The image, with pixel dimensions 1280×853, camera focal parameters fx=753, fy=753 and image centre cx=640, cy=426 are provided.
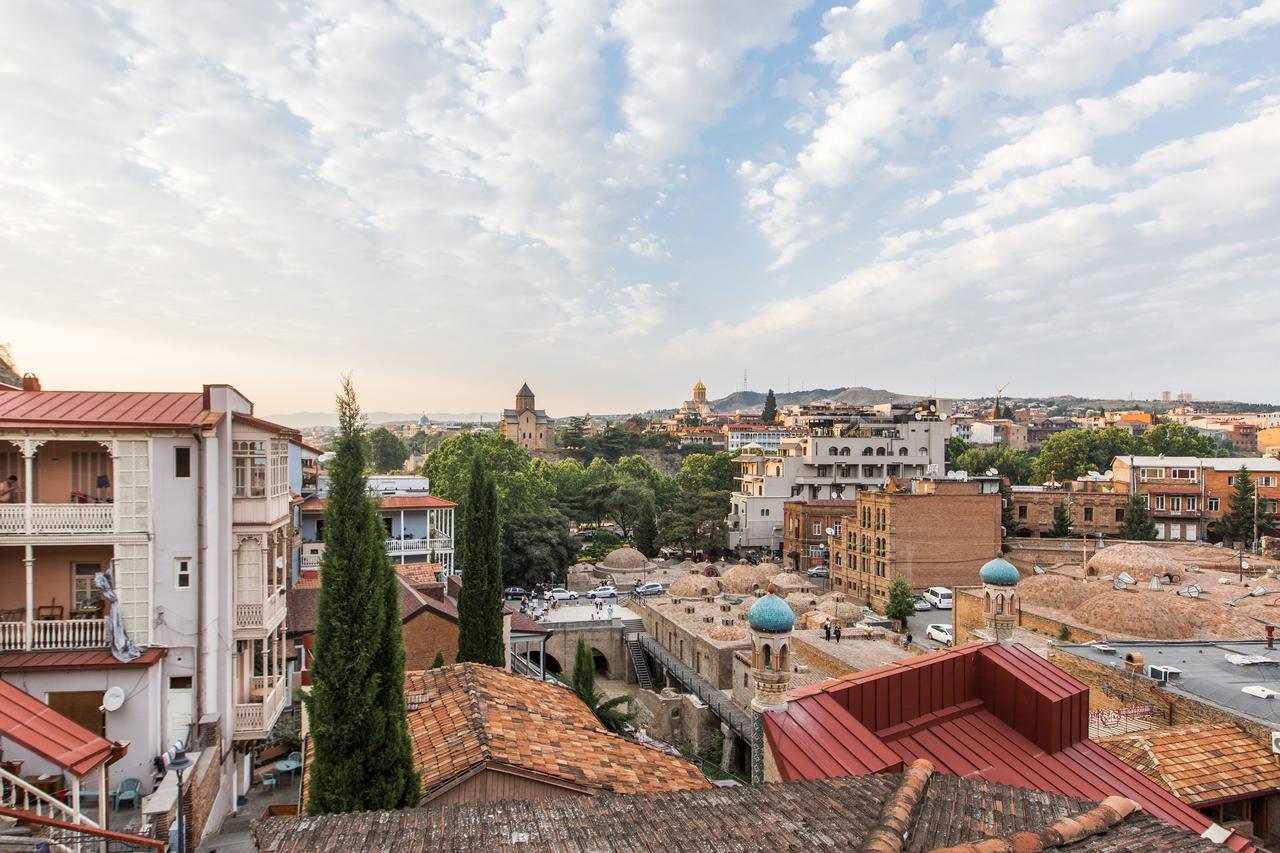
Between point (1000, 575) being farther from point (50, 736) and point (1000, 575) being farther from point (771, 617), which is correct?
point (50, 736)

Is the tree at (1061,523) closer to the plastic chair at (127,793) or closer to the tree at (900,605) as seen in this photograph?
the tree at (900,605)

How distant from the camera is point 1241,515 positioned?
45938 mm

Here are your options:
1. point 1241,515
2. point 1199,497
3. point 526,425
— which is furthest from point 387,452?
point 1241,515

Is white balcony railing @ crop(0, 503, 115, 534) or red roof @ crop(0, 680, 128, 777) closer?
red roof @ crop(0, 680, 128, 777)

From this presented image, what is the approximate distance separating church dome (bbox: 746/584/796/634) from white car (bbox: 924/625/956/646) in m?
21.6

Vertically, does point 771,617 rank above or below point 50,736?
above

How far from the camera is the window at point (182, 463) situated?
11031 millimetres

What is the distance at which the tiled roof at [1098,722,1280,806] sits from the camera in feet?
34.3

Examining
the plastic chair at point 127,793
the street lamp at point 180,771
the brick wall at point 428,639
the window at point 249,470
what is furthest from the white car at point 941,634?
Answer: the plastic chair at point 127,793

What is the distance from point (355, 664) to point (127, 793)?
409 centimetres

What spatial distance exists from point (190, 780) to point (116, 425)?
4934 millimetres

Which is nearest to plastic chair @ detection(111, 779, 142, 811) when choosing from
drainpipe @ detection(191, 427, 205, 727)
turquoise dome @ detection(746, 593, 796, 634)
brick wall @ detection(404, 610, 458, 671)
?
drainpipe @ detection(191, 427, 205, 727)

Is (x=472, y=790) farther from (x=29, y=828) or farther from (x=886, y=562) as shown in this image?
(x=886, y=562)

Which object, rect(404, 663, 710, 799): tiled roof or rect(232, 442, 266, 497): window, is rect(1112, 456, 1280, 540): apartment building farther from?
rect(232, 442, 266, 497): window
